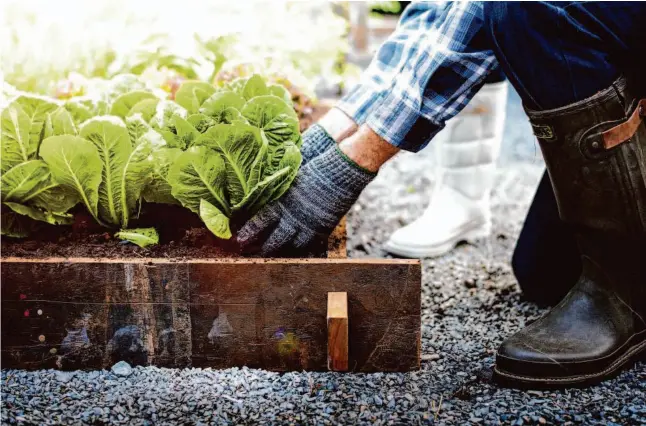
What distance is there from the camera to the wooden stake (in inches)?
50.9

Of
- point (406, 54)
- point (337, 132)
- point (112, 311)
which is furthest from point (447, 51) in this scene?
point (112, 311)

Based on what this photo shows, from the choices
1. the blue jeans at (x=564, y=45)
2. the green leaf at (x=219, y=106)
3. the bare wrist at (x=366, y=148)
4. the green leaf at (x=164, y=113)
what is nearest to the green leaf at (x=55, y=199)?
the green leaf at (x=164, y=113)

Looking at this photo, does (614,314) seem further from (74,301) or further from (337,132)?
(74,301)

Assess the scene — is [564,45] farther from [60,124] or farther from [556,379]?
[60,124]

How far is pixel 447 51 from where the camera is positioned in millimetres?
1455

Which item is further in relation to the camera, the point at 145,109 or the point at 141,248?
the point at 145,109

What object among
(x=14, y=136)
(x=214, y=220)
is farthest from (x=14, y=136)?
(x=214, y=220)

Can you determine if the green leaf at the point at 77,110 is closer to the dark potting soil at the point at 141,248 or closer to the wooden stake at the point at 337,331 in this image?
the dark potting soil at the point at 141,248

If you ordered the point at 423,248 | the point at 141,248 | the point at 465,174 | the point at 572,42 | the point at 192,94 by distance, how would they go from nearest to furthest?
the point at 572,42, the point at 141,248, the point at 192,94, the point at 423,248, the point at 465,174

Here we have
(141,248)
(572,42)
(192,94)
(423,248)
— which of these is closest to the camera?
(572,42)

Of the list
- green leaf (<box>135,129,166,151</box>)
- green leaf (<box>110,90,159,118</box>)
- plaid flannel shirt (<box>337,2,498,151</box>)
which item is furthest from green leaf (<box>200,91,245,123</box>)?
plaid flannel shirt (<box>337,2,498,151</box>)

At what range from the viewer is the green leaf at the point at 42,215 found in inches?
59.6

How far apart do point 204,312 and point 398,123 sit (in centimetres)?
Answer: 58

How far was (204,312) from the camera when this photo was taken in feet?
4.54
